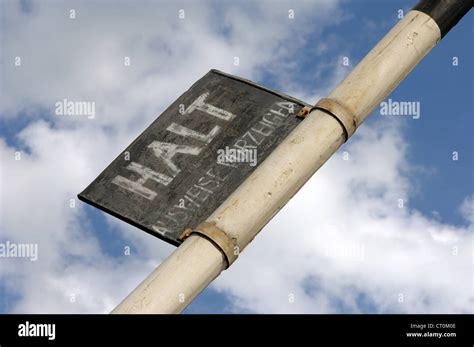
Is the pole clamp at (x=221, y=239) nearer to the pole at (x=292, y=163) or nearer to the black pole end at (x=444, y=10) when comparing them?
the pole at (x=292, y=163)

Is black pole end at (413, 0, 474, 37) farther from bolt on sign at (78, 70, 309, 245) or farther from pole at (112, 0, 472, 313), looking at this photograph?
bolt on sign at (78, 70, 309, 245)

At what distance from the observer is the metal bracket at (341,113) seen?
490 inches

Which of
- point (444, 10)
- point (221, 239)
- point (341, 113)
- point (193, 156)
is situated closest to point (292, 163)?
point (341, 113)

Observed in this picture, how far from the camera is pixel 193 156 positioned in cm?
1333

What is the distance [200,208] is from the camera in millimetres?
12484

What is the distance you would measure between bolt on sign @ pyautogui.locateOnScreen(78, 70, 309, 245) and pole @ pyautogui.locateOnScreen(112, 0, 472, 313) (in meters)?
0.75

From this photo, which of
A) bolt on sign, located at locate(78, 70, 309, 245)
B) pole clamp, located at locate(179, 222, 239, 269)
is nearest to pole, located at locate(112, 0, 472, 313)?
pole clamp, located at locate(179, 222, 239, 269)

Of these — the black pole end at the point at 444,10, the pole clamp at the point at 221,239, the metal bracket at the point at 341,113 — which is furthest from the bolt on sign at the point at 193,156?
the black pole end at the point at 444,10

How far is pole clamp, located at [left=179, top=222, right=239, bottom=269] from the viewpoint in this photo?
11.4 m

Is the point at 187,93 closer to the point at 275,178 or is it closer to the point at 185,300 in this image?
the point at 275,178

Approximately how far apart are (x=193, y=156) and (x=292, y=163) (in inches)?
77.7

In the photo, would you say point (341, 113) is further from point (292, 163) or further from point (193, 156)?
point (193, 156)
